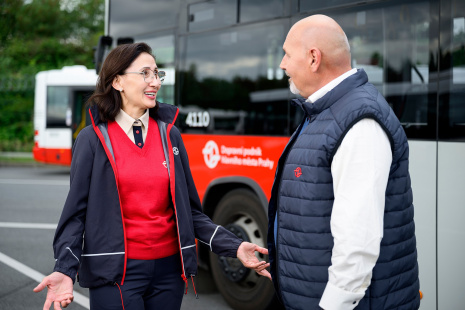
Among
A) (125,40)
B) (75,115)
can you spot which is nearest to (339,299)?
(125,40)

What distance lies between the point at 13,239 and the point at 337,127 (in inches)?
306

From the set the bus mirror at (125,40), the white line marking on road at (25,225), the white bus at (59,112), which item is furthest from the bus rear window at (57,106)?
the bus mirror at (125,40)

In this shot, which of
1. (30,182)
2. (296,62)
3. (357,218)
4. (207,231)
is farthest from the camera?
(30,182)

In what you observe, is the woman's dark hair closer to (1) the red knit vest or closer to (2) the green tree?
(1) the red knit vest

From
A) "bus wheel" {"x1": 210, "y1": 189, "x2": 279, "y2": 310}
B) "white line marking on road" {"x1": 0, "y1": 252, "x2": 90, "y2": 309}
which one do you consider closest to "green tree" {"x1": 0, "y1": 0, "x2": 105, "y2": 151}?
"white line marking on road" {"x1": 0, "y1": 252, "x2": 90, "y2": 309}

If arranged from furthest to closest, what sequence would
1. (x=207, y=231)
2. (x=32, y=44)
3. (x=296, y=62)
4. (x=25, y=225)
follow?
(x=32, y=44), (x=25, y=225), (x=207, y=231), (x=296, y=62)

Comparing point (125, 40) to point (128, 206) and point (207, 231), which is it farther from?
point (128, 206)

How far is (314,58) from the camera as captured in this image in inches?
85.9

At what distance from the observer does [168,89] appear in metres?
6.39

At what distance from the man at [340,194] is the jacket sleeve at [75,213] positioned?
0.88 metres

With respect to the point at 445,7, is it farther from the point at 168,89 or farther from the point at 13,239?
the point at 13,239

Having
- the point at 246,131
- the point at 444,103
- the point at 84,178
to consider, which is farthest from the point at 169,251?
the point at 246,131

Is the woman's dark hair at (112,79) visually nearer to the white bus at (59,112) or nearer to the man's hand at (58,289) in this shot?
the man's hand at (58,289)

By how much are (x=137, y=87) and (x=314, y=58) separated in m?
0.97
